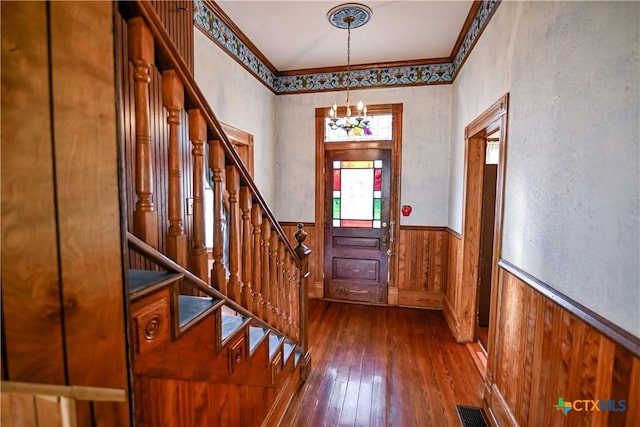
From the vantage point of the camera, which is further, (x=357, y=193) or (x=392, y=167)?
(x=357, y=193)

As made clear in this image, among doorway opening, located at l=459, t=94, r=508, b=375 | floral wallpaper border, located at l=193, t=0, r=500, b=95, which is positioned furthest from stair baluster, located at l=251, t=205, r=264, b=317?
doorway opening, located at l=459, t=94, r=508, b=375

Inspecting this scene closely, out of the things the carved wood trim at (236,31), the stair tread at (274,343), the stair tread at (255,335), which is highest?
the carved wood trim at (236,31)

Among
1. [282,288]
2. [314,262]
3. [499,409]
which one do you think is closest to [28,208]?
[282,288]

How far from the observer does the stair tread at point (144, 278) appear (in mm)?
790

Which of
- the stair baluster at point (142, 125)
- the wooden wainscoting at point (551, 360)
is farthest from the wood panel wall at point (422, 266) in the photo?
the stair baluster at point (142, 125)

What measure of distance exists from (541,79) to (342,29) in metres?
2.03

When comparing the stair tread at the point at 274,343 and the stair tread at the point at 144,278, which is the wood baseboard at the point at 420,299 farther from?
the stair tread at the point at 144,278

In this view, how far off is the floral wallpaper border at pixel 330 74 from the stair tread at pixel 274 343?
8.14 feet

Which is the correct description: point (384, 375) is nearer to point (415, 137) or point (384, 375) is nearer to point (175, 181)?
point (175, 181)

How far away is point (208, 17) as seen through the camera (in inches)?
104

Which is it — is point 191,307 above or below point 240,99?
below

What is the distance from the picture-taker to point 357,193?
4078mm

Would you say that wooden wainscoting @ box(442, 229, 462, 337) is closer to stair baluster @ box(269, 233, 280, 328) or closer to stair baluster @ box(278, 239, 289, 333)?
stair baluster @ box(278, 239, 289, 333)

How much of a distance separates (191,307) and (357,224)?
3.15 metres
